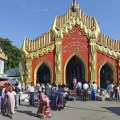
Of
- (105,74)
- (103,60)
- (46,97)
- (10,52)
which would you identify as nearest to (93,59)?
(103,60)

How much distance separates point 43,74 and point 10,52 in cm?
2730

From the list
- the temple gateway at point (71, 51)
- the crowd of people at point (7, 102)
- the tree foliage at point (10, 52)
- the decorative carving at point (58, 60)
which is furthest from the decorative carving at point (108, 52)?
the tree foliage at point (10, 52)

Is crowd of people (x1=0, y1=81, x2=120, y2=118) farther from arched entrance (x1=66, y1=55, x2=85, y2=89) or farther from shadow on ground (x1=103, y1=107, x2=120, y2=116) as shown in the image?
arched entrance (x1=66, y1=55, x2=85, y2=89)

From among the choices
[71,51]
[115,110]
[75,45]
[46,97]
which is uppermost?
[75,45]

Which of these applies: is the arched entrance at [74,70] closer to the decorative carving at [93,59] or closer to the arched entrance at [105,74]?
the decorative carving at [93,59]

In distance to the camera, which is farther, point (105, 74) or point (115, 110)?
point (105, 74)

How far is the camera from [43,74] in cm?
3959

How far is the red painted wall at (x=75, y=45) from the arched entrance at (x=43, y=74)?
2.10m

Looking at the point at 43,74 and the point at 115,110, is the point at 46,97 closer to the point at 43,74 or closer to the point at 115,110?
the point at 115,110

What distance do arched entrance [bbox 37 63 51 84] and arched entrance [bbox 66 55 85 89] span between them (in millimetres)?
1816

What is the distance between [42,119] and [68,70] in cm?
1976

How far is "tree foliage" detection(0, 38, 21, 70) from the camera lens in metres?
64.8

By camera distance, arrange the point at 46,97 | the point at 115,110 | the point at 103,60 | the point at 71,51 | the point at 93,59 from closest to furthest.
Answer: the point at 46,97 < the point at 115,110 < the point at 71,51 < the point at 93,59 < the point at 103,60

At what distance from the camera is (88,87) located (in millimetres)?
31391
